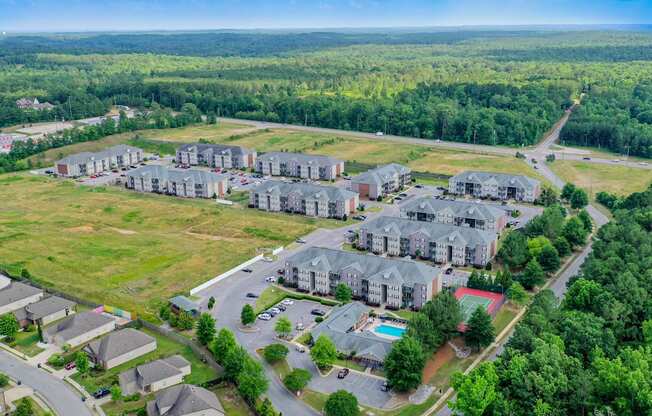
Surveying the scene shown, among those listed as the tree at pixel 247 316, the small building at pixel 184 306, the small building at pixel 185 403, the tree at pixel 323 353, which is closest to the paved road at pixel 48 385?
the small building at pixel 185 403

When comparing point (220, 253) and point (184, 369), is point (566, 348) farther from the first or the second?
point (220, 253)

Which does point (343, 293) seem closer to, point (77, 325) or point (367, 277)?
point (367, 277)

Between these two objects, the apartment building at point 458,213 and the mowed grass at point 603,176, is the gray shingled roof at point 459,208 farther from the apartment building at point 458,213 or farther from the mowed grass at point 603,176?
the mowed grass at point 603,176

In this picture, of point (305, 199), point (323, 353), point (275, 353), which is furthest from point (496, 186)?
point (275, 353)

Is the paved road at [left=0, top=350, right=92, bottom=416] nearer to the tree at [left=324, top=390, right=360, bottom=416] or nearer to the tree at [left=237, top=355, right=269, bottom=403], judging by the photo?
the tree at [left=237, top=355, right=269, bottom=403]

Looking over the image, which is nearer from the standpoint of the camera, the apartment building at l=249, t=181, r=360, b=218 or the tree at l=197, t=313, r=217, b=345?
the tree at l=197, t=313, r=217, b=345

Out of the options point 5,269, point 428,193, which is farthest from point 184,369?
point 428,193

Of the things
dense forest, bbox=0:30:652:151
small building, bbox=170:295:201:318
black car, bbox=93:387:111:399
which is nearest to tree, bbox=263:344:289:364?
small building, bbox=170:295:201:318
